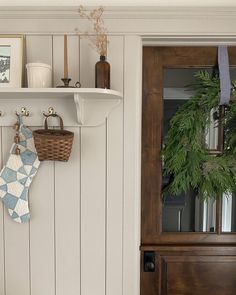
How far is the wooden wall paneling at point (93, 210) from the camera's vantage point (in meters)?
1.35

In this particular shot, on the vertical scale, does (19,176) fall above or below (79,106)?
below

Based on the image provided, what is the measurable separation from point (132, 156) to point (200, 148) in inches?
12.2

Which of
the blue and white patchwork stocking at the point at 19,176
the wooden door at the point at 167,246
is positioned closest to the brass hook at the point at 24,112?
the blue and white patchwork stocking at the point at 19,176

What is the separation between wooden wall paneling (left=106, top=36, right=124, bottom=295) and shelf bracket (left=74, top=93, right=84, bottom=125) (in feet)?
0.39

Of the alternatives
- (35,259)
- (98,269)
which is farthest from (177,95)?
(35,259)

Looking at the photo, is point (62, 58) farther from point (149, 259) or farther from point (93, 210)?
point (149, 259)

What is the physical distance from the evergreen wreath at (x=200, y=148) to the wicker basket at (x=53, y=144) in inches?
18.5

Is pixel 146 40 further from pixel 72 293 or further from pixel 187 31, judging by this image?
pixel 72 293

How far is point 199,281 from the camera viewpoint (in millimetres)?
1494

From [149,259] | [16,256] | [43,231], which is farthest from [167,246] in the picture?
[16,256]

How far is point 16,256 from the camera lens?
1.37 metres

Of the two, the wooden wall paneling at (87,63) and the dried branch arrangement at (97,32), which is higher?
the dried branch arrangement at (97,32)

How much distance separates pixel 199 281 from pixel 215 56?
1.04 m

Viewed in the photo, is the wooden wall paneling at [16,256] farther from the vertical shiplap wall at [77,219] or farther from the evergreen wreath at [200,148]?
the evergreen wreath at [200,148]
